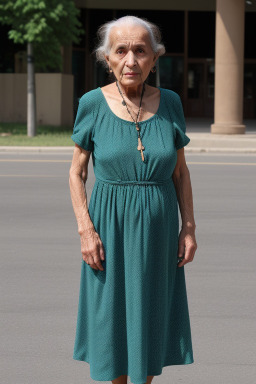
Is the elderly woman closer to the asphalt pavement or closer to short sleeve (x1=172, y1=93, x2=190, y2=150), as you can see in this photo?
short sleeve (x1=172, y1=93, x2=190, y2=150)

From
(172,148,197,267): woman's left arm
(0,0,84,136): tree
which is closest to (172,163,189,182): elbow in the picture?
(172,148,197,267): woman's left arm

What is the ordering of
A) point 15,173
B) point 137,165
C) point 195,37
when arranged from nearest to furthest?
point 137,165
point 15,173
point 195,37

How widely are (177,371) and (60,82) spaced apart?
29592mm

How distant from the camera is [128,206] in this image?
4234 millimetres

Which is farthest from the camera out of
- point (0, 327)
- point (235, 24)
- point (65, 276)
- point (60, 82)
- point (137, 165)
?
point (60, 82)

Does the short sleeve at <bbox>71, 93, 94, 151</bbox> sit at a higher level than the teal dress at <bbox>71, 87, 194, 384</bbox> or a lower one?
higher

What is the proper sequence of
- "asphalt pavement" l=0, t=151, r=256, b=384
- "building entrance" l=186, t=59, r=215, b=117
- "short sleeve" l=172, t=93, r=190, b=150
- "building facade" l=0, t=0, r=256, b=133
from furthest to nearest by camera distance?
"building entrance" l=186, t=59, r=215, b=117, "building facade" l=0, t=0, r=256, b=133, "asphalt pavement" l=0, t=151, r=256, b=384, "short sleeve" l=172, t=93, r=190, b=150

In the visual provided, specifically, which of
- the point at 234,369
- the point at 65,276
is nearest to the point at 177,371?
the point at 234,369

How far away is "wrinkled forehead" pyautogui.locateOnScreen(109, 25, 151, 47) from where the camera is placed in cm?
416

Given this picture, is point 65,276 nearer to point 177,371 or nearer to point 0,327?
point 0,327

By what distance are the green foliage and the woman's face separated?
2319cm

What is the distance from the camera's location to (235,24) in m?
27.4

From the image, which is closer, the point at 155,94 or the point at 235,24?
the point at 155,94

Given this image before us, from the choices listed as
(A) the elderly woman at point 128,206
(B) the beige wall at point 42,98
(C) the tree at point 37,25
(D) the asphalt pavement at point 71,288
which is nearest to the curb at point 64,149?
(C) the tree at point 37,25
